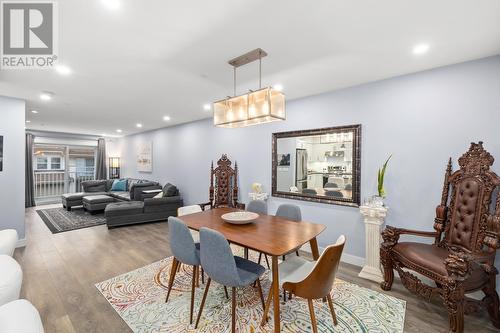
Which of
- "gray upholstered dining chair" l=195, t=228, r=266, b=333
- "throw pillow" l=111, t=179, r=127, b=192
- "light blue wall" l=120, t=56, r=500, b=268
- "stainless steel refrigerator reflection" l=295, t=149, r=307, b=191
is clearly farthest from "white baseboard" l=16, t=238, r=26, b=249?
"stainless steel refrigerator reflection" l=295, t=149, r=307, b=191

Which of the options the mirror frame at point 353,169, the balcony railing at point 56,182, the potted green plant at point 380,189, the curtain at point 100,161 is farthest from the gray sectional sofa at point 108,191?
the potted green plant at point 380,189

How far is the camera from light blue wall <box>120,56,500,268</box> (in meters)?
2.34

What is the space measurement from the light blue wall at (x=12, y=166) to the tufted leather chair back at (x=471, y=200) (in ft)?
20.7

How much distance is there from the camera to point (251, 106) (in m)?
2.28

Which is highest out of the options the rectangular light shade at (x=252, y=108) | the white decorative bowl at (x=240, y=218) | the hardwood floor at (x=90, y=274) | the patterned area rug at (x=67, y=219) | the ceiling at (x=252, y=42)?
the ceiling at (x=252, y=42)

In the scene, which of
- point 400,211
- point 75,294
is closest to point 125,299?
point 75,294

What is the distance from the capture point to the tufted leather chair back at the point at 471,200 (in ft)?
6.93

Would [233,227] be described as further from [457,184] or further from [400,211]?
[457,184]

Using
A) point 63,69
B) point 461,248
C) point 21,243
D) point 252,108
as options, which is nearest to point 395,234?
point 461,248

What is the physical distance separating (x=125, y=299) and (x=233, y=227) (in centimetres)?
137

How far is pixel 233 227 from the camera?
229 cm

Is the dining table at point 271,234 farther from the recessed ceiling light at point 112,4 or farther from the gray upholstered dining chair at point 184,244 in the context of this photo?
the recessed ceiling light at point 112,4

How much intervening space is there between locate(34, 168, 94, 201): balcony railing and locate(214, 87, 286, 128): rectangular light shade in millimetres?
8837

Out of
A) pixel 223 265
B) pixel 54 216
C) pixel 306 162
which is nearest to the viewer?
pixel 223 265
